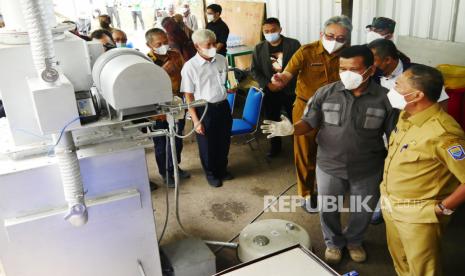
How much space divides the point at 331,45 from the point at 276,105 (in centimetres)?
129

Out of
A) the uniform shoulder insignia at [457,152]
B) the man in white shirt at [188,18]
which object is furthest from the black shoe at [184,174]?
the man in white shirt at [188,18]

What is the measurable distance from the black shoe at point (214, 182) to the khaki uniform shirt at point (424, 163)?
78.1 inches

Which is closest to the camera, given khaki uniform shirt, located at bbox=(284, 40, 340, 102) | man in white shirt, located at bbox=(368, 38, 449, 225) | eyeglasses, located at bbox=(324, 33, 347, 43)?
man in white shirt, located at bbox=(368, 38, 449, 225)

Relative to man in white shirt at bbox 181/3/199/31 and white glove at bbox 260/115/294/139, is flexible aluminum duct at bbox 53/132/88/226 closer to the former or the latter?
white glove at bbox 260/115/294/139

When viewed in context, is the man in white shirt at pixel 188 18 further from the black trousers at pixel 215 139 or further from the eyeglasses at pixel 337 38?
the eyeglasses at pixel 337 38

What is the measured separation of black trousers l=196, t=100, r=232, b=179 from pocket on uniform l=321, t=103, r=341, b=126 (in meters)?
1.35

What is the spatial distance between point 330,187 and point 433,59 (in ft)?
6.42

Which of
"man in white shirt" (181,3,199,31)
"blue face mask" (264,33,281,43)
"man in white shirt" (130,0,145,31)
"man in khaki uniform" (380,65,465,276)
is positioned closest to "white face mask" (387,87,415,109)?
"man in khaki uniform" (380,65,465,276)

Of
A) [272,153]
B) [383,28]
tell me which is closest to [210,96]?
[272,153]

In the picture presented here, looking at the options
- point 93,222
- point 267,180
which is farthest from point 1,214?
point 267,180

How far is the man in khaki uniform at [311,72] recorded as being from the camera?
2.97m

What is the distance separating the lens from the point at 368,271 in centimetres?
255

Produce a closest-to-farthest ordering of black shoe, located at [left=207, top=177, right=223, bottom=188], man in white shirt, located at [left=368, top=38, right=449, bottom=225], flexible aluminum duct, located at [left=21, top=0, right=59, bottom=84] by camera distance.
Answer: flexible aluminum duct, located at [left=21, top=0, right=59, bottom=84], man in white shirt, located at [left=368, top=38, right=449, bottom=225], black shoe, located at [left=207, top=177, right=223, bottom=188]

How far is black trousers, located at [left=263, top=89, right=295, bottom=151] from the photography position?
411cm
